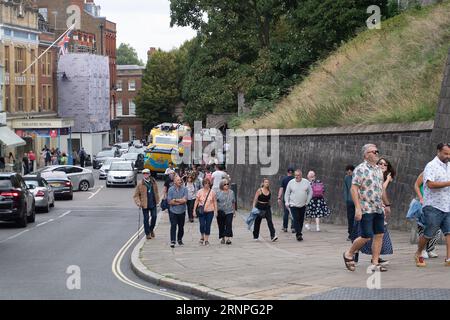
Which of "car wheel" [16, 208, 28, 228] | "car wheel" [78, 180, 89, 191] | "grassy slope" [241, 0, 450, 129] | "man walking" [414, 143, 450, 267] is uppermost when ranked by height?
"grassy slope" [241, 0, 450, 129]

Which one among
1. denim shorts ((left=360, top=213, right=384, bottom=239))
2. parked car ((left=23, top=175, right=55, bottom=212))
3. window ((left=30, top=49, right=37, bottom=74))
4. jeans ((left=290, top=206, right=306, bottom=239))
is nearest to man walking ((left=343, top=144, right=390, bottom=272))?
denim shorts ((left=360, top=213, right=384, bottom=239))

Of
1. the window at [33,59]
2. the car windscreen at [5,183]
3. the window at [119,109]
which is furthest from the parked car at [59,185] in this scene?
the window at [119,109]

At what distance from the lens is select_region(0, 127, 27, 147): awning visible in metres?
62.0

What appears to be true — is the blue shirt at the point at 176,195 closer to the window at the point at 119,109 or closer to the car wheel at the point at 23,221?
the car wheel at the point at 23,221

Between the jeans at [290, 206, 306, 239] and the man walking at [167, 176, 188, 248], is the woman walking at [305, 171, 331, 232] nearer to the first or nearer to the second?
the jeans at [290, 206, 306, 239]

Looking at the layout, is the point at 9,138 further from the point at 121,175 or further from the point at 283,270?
the point at 283,270

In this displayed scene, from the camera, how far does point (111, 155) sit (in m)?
74.8

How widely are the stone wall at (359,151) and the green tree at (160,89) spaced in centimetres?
7982

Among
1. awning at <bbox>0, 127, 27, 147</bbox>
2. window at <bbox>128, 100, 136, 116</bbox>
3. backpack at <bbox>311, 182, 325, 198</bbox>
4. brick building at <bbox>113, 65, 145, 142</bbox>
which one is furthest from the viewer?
window at <bbox>128, 100, 136, 116</bbox>

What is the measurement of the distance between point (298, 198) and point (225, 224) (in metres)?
1.83

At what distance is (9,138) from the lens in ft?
208

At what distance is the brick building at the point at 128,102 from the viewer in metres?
127

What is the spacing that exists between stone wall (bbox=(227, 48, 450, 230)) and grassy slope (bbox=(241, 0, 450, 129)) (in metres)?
0.57
